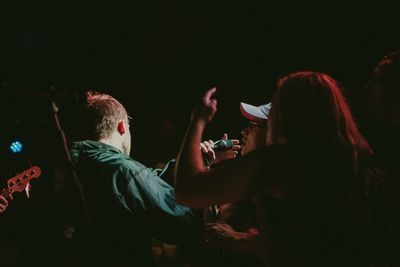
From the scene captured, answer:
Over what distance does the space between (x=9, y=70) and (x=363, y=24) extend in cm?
442

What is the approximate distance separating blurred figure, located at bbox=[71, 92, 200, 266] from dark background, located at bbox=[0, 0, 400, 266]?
2.00 metres

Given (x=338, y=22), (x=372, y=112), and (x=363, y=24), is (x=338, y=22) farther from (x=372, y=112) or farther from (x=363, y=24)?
(x=372, y=112)

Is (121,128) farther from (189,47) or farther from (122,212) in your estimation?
(189,47)

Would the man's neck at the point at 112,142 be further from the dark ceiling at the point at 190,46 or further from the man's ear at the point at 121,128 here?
the dark ceiling at the point at 190,46

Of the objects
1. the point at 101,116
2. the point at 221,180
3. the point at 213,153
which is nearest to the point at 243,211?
the point at 213,153

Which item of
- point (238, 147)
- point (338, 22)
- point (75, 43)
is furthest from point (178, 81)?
point (238, 147)

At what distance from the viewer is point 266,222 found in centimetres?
151

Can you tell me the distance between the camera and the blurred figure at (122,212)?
2490 mm

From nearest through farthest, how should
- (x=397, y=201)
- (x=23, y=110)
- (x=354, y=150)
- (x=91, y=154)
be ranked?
(x=354, y=150) < (x=397, y=201) < (x=91, y=154) < (x=23, y=110)

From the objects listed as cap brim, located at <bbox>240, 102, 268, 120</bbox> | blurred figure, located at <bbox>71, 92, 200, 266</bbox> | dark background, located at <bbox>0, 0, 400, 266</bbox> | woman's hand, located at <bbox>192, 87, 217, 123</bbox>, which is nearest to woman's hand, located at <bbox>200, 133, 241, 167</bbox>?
cap brim, located at <bbox>240, 102, 268, 120</bbox>

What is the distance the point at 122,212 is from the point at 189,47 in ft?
9.84

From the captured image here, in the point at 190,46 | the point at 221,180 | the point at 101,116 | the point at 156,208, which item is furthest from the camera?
the point at 190,46

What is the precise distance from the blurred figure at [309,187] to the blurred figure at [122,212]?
3.47 ft

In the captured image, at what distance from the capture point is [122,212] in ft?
8.27
